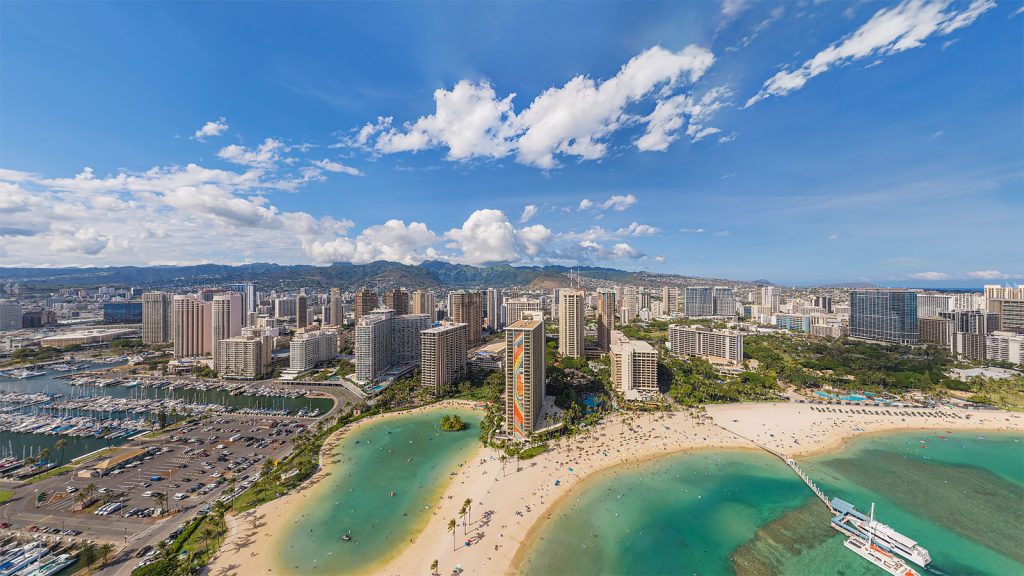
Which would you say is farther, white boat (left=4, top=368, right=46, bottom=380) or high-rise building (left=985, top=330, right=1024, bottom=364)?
white boat (left=4, top=368, right=46, bottom=380)

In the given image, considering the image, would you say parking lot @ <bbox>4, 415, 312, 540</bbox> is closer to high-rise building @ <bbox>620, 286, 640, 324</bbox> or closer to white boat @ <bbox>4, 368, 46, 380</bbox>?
white boat @ <bbox>4, 368, 46, 380</bbox>

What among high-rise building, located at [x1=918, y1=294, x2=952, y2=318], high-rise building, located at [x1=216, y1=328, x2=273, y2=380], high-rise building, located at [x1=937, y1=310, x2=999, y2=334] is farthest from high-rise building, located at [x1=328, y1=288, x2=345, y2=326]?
high-rise building, located at [x1=918, y1=294, x2=952, y2=318]

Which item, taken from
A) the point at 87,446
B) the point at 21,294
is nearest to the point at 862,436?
the point at 87,446

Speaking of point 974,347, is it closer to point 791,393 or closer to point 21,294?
point 791,393

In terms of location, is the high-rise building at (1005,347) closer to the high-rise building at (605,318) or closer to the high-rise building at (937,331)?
the high-rise building at (937,331)

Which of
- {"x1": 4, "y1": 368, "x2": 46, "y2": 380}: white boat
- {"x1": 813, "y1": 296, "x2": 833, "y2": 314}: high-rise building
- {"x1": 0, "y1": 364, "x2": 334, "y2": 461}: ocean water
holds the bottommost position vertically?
{"x1": 0, "y1": 364, "x2": 334, "y2": 461}: ocean water

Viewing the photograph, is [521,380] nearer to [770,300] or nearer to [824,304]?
[770,300]

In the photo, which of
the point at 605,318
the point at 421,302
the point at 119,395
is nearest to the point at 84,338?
the point at 119,395
